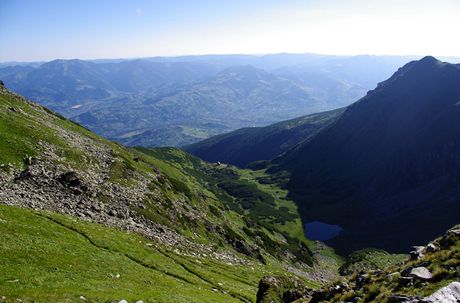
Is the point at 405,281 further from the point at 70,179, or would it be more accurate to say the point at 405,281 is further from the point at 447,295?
the point at 70,179

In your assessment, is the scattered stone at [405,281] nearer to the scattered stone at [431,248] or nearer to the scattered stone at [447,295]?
the scattered stone at [447,295]

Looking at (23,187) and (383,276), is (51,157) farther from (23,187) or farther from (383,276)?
(383,276)

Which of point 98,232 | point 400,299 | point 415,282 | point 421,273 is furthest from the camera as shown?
point 98,232

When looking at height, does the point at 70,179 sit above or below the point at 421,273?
below

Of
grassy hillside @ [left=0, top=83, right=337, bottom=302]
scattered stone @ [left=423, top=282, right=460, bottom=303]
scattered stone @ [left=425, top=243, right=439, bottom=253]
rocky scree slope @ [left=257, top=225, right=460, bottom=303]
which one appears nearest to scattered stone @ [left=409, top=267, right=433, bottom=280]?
rocky scree slope @ [left=257, top=225, right=460, bottom=303]

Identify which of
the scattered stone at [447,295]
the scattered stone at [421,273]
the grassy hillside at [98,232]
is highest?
the scattered stone at [447,295]

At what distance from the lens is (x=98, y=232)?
180 feet

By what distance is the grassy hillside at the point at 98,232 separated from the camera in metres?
34.9

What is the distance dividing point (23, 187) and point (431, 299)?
60.0 m

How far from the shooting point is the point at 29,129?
8400 centimetres

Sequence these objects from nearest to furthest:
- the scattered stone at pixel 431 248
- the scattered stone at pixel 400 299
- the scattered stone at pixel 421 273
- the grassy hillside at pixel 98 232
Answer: the scattered stone at pixel 400 299 < the scattered stone at pixel 421 273 < the scattered stone at pixel 431 248 < the grassy hillside at pixel 98 232

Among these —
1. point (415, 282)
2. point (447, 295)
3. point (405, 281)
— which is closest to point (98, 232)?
point (405, 281)

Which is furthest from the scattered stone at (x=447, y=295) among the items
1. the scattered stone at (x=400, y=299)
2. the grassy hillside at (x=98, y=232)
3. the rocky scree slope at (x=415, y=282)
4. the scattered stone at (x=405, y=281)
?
the grassy hillside at (x=98, y=232)

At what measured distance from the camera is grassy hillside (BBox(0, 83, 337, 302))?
1373 inches
